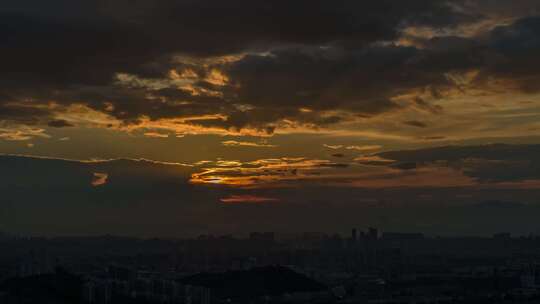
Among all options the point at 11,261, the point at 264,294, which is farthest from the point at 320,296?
the point at 11,261

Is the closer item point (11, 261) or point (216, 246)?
point (11, 261)

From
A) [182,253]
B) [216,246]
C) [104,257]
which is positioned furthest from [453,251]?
[104,257]

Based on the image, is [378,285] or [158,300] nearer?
[158,300]

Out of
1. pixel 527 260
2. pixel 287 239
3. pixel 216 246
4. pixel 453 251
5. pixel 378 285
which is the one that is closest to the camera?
pixel 378 285

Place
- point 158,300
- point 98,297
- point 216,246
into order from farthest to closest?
1. point 216,246
2. point 158,300
3. point 98,297

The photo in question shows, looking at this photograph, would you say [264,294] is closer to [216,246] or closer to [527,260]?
[527,260]

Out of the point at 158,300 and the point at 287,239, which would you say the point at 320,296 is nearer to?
the point at 158,300
